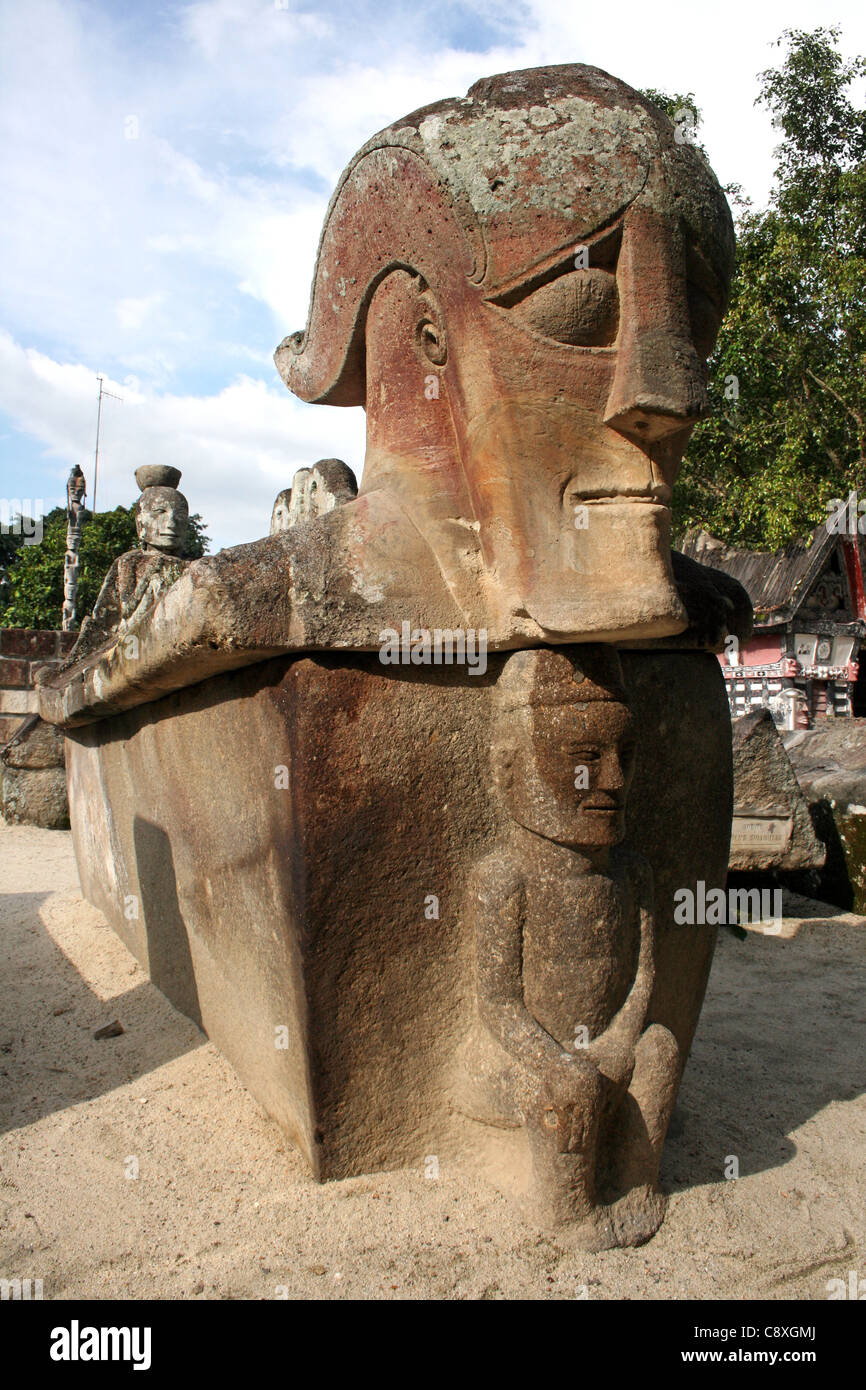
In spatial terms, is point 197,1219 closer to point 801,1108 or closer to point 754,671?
point 801,1108

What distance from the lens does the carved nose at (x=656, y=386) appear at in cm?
191

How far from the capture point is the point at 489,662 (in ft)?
7.11

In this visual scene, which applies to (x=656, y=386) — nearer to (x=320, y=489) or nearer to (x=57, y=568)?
(x=320, y=489)

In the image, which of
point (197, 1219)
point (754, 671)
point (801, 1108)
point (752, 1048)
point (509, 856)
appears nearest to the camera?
point (197, 1219)

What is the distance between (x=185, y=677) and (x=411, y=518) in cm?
73

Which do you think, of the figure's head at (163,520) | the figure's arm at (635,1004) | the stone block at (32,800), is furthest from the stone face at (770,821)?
the stone block at (32,800)

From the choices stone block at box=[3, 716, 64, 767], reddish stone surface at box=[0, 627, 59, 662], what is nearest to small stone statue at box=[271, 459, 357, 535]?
stone block at box=[3, 716, 64, 767]

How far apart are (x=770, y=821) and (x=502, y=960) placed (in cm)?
343

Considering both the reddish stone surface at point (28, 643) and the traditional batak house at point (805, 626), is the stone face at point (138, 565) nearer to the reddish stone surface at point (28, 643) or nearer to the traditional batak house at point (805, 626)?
the reddish stone surface at point (28, 643)

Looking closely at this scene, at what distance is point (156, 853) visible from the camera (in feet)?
10.6

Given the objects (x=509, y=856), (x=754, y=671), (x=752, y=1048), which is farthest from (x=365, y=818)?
(x=754, y=671)

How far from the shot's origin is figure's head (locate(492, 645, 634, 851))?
2035mm

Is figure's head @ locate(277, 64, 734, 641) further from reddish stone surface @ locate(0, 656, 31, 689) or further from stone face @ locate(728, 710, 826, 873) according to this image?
reddish stone surface @ locate(0, 656, 31, 689)

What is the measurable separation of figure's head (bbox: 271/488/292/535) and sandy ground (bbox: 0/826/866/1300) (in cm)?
176
